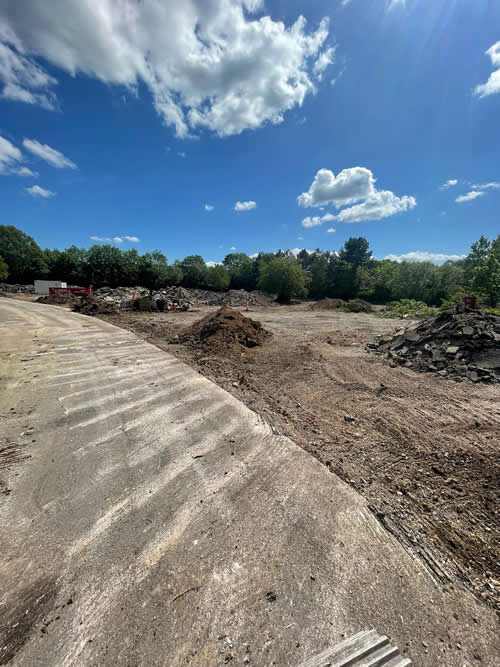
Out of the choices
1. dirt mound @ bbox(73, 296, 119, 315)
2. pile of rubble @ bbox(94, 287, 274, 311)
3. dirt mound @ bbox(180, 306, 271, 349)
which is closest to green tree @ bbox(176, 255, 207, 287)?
pile of rubble @ bbox(94, 287, 274, 311)

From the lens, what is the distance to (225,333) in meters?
8.73

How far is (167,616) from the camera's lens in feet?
5.07

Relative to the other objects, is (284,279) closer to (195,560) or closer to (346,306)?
(346,306)

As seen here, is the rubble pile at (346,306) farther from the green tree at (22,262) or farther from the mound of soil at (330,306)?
the green tree at (22,262)

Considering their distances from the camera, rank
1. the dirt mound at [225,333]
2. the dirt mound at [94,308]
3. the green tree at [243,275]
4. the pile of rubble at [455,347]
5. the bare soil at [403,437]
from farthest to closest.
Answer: the green tree at [243,275]
the dirt mound at [94,308]
the dirt mound at [225,333]
the pile of rubble at [455,347]
the bare soil at [403,437]

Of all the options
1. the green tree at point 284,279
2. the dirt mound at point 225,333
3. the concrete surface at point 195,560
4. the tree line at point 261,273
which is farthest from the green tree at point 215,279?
the concrete surface at point 195,560

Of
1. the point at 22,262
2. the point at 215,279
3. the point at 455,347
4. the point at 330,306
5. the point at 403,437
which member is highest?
the point at 22,262

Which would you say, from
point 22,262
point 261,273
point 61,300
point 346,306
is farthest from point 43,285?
point 346,306

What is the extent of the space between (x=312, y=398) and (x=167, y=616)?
379cm

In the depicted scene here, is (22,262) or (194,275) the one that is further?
(194,275)

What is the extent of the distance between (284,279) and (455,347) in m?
30.4

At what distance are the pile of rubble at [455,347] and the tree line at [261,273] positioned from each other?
26744 mm

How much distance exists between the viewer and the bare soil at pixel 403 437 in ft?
7.00

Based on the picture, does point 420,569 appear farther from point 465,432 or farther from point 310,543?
point 465,432
